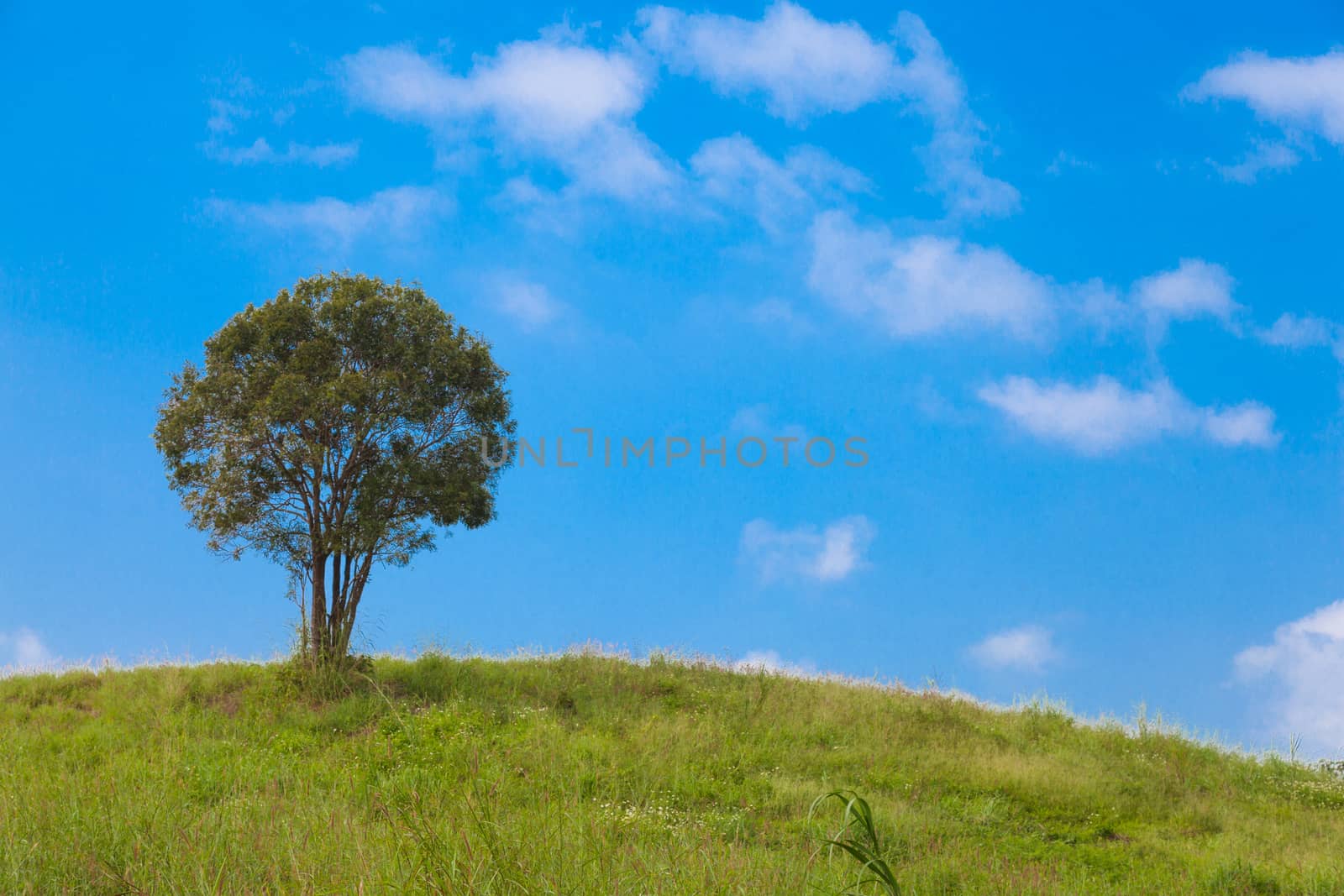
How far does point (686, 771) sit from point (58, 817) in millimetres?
8430

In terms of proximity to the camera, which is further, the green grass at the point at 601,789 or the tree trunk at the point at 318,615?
the tree trunk at the point at 318,615

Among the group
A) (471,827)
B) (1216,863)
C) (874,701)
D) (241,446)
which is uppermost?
(241,446)

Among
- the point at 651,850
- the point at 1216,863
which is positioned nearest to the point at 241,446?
the point at 651,850

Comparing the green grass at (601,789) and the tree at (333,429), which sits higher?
the tree at (333,429)

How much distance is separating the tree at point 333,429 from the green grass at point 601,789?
2622 mm

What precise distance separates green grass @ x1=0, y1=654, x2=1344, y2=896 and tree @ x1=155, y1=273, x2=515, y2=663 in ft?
8.60

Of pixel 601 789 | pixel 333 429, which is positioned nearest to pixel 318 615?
pixel 333 429

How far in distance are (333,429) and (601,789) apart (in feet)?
30.8

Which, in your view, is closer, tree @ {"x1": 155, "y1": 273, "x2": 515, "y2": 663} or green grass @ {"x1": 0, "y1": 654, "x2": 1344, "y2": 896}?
green grass @ {"x1": 0, "y1": 654, "x2": 1344, "y2": 896}

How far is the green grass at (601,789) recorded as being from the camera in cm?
495

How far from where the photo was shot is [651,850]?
5441mm

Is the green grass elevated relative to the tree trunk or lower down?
lower down

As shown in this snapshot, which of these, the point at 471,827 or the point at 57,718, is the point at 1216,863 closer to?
the point at 471,827

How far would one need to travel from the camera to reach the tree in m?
17.5
